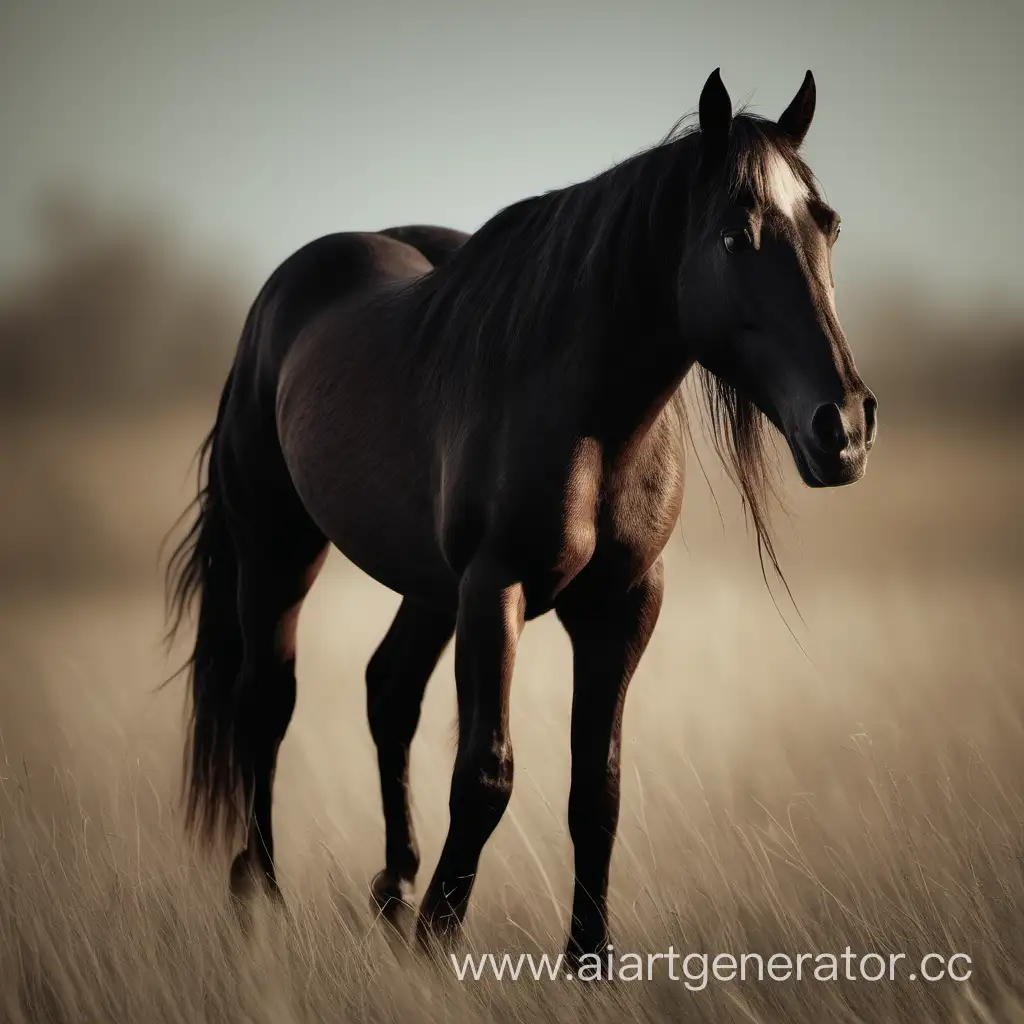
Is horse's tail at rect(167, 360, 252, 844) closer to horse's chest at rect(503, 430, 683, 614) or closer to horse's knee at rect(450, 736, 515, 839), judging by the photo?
horse's knee at rect(450, 736, 515, 839)

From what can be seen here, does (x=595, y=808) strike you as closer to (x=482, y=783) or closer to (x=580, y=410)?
(x=482, y=783)

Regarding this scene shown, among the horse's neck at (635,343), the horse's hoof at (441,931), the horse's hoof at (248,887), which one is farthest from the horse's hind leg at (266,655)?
the horse's neck at (635,343)

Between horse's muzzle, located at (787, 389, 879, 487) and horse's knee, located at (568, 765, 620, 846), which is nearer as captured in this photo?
horse's muzzle, located at (787, 389, 879, 487)

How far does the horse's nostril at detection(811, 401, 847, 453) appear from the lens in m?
2.15

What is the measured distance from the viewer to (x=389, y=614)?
7.38 m

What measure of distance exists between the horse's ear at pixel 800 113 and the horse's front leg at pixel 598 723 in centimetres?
101

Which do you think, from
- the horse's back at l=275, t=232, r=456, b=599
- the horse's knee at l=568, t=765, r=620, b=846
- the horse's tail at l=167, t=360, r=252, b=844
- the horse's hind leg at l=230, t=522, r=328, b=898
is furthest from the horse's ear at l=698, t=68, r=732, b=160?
the horse's tail at l=167, t=360, r=252, b=844

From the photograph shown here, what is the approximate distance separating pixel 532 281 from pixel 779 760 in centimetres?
284

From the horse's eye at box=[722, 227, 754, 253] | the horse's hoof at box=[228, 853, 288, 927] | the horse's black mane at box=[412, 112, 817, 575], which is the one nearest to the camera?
the horse's eye at box=[722, 227, 754, 253]

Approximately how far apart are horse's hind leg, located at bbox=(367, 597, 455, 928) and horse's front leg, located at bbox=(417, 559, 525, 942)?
43.1 inches

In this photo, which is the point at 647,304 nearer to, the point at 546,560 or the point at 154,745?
the point at 546,560

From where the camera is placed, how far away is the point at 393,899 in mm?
3662

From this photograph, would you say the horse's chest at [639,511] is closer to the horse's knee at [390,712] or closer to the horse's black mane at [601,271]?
the horse's black mane at [601,271]

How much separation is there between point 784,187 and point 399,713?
208 cm
